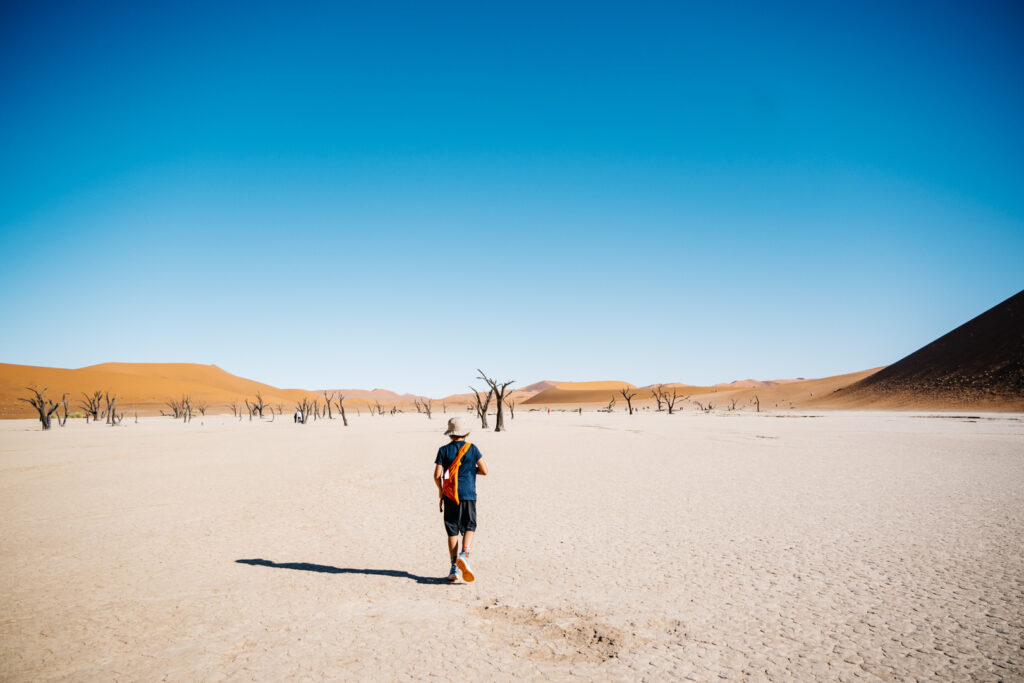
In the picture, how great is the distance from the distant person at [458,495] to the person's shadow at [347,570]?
0.77ft

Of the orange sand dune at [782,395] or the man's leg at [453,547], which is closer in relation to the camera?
the man's leg at [453,547]

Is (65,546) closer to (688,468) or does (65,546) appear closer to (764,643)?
(764,643)

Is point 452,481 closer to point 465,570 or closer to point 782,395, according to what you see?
point 465,570

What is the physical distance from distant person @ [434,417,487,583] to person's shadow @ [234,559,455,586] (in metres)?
0.23

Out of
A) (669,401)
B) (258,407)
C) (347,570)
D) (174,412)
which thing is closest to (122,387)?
(174,412)

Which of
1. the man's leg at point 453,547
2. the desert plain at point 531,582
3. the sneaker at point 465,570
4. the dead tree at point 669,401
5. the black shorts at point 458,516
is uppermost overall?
the dead tree at point 669,401

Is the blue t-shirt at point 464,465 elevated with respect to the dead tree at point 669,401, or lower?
lower

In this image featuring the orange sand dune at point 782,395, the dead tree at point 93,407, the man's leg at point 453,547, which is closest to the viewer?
the man's leg at point 453,547

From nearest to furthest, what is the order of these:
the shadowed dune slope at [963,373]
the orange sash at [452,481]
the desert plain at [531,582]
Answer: the desert plain at [531,582], the orange sash at [452,481], the shadowed dune slope at [963,373]

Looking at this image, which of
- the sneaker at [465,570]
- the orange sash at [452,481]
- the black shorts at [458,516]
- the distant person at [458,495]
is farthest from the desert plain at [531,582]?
the orange sash at [452,481]

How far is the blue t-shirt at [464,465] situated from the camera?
685cm

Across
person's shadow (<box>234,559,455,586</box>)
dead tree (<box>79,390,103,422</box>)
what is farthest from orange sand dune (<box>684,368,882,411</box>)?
person's shadow (<box>234,559,455,586</box>)

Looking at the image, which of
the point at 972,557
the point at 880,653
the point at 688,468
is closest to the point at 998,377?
the point at 688,468

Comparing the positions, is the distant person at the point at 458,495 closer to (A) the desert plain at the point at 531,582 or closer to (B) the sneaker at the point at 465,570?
(B) the sneaker at the point at 465,570
